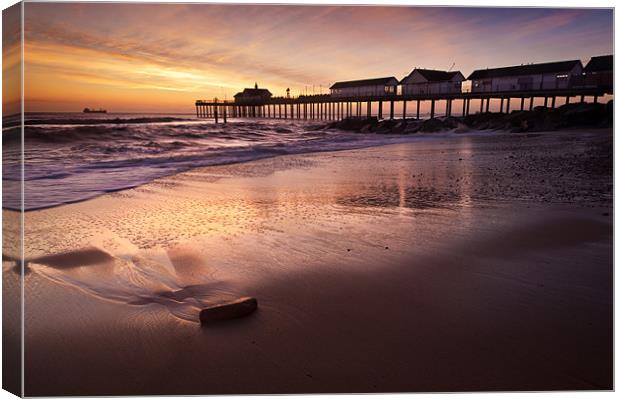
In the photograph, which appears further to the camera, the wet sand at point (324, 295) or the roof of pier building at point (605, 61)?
the roof of pier building at point (605, 61)

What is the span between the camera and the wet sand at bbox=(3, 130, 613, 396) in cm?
174

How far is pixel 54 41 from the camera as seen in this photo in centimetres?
296

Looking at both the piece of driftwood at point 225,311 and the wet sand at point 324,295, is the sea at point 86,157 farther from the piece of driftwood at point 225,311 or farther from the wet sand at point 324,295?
the piece of driftwood at point 225,311

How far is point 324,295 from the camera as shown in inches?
87.2

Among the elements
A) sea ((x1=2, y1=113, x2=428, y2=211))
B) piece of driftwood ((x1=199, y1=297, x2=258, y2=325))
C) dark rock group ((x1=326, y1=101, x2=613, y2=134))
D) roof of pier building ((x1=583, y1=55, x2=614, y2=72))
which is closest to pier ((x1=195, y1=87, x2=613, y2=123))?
dark rock group ((x1=326, y1=101, x2=613, y2=134))

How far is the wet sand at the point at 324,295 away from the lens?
5.70 feet

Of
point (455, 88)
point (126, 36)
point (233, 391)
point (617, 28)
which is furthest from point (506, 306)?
point (455, 88)

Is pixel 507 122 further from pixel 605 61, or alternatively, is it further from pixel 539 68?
pixel 605 61

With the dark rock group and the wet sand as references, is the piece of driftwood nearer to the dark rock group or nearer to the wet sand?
the wet sand

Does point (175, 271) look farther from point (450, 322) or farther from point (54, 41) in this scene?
point (54, 41)

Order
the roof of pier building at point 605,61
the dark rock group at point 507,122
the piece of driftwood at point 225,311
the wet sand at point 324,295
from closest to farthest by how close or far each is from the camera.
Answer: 1. the wet sand at point 324,295
2. the piece of driftwood at point 225,311
3. the roof of pier building at point 605,61
4. the dark rock group at point 507,122

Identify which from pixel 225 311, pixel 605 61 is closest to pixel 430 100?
pixel 605 61

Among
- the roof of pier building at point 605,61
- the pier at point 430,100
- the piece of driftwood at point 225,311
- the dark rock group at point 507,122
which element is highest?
the pier at point 430,100

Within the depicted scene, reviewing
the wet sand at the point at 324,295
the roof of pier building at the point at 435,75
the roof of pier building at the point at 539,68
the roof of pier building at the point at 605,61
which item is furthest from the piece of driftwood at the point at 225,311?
the roof of pier building at the point at 435,75
